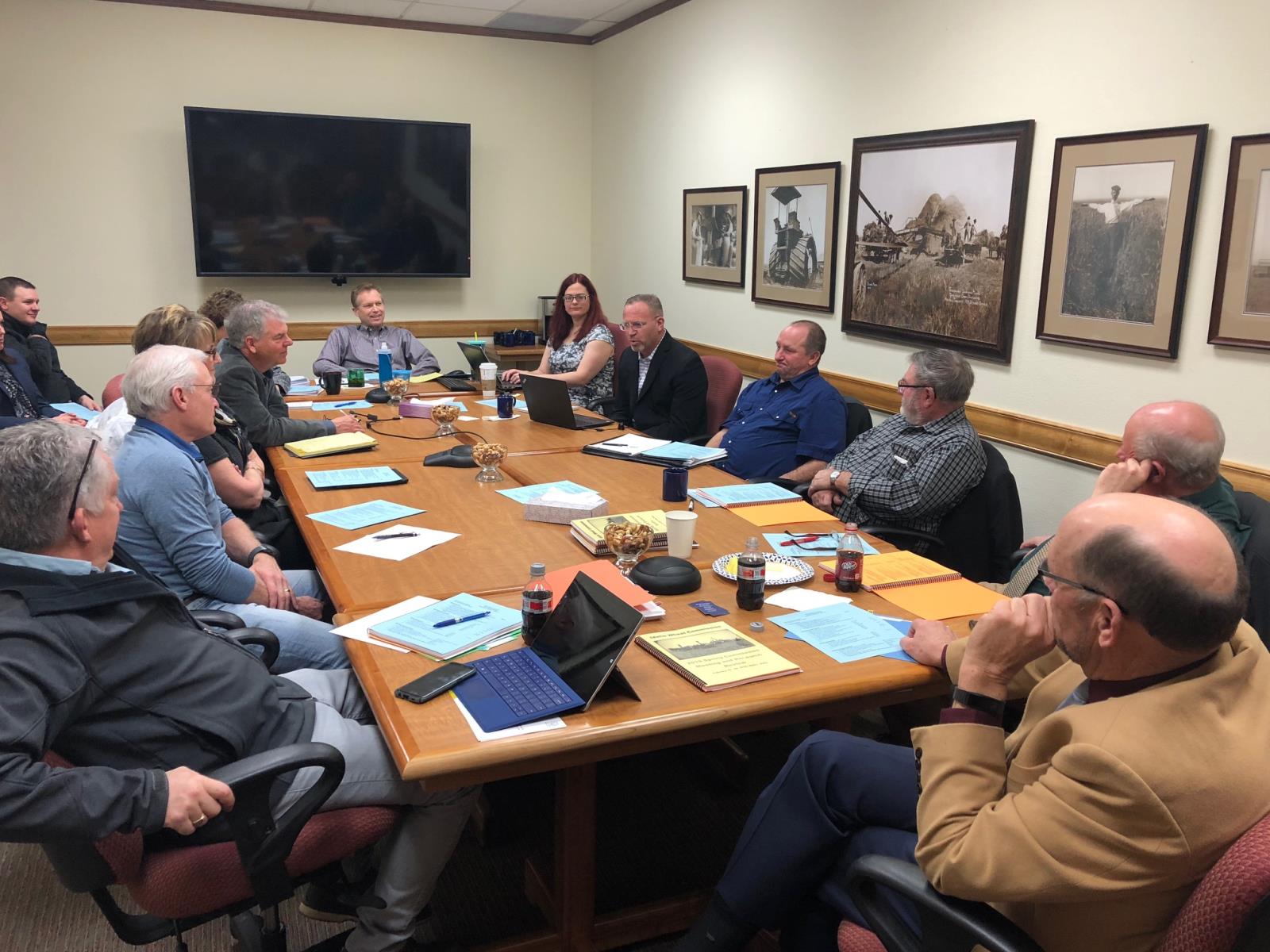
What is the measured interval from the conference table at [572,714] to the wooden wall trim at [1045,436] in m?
1.18

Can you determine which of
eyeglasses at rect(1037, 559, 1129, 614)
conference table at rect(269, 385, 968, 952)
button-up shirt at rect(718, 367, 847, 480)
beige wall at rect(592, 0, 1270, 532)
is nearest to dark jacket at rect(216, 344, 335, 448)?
conference table at rect(269, 385, 968, 952)

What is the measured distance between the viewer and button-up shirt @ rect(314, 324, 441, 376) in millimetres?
5473

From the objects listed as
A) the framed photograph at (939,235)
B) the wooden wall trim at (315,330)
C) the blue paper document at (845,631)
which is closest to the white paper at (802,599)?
the blue paper document at (845,631)

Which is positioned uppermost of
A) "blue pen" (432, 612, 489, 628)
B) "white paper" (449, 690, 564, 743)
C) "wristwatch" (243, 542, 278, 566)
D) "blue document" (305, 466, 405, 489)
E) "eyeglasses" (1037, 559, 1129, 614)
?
"eyeglasses" (1037, 559, 1129, 614)

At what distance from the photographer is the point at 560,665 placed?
165 cm

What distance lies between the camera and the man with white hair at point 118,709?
1312 millimetres

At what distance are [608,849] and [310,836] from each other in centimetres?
96

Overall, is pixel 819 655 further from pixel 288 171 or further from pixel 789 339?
pixel 288 171

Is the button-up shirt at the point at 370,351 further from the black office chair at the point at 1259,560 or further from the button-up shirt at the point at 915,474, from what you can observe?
the black office chair at the point at 1259,560

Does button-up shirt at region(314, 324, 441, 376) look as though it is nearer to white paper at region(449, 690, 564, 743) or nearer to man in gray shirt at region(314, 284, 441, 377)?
man in gray shirt at region(314, 284, 441, 377)

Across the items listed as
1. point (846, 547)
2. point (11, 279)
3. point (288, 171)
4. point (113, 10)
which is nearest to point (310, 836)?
point (846, 547)

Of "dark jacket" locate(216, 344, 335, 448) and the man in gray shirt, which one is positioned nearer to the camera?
"dark jacket" locate(216, 344, 335, 448)

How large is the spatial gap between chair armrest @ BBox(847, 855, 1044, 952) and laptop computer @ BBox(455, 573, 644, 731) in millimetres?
498

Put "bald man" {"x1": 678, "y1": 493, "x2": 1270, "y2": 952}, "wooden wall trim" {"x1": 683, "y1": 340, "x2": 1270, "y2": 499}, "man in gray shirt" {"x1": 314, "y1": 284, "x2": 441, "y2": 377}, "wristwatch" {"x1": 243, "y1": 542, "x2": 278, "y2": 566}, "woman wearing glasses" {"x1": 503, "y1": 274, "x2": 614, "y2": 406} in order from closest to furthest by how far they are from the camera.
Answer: "bald man" {"x1": 678, "y1": 493, "x2": 1270, "y2": 952} < "wristwatch" {"x1": 243, "y1": 542, "x2": 278, "y2": 566} < "wooden wall trim" {"x1": 683, "y1": 340, "x2": 1270, "y2": 499} < "woman wearing glasses" {"x1": 503, "y1": 274, "x2": 614, "y2": 406} < "man in gray shirt" {"x1": 314, "y1": 284, "x2": 441, "y2": 377}
